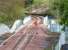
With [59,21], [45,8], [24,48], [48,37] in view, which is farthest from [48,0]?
[24,48]

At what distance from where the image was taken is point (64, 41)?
2602 mm

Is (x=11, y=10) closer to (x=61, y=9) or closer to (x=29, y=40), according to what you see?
(x=29, y=40)

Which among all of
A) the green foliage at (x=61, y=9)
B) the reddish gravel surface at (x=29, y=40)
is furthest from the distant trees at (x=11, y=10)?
the green foliage at (x=61, y=9)

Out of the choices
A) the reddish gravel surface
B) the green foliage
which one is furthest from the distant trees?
the green foliage

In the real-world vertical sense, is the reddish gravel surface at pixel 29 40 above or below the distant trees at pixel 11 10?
below

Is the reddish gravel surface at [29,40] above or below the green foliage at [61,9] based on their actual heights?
below

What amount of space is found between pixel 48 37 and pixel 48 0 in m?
0.45

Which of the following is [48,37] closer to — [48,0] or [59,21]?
[59,21]

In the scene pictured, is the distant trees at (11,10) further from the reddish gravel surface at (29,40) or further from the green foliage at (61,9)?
the green foliage at (61,9)

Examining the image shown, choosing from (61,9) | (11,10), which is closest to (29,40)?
(11,10)

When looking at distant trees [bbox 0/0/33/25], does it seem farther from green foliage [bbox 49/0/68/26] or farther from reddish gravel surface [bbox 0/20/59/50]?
green foliage [bbox 49/0/68/26]

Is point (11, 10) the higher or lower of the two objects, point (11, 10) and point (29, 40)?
the higher

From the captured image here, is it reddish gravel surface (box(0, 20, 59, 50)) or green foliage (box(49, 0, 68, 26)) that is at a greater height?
green foliage (box(49, 0, 68, 26))

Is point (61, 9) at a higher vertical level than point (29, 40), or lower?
higher
